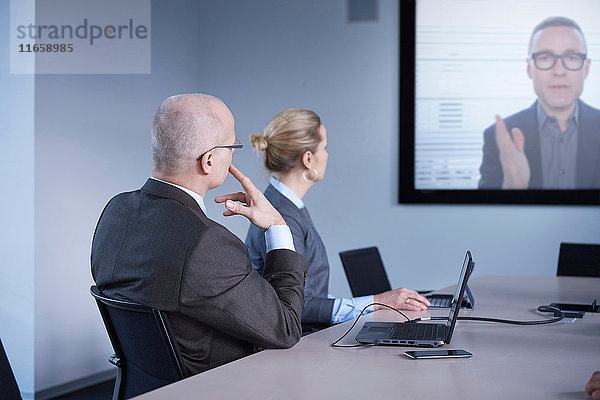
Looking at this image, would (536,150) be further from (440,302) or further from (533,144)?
(440,302)

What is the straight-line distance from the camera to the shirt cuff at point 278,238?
1.96 metres

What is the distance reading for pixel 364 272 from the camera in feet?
11.6

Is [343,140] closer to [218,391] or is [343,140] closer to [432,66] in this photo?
[432,66]

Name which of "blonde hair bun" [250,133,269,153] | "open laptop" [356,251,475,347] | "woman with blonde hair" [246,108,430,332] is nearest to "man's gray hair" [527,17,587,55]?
"woman with blonde hair" [246,108,430,332]

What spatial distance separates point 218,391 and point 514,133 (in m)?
3.96

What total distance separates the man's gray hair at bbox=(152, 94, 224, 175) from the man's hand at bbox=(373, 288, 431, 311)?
994 millimetres

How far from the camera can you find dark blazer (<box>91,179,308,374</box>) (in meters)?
1.68

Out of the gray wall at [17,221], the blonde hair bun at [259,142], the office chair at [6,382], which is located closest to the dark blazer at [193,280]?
the office chair at [6,382]

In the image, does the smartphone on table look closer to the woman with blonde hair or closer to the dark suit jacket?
the woman with blonde hair

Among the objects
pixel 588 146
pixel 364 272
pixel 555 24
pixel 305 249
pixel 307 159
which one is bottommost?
pixel 364 272

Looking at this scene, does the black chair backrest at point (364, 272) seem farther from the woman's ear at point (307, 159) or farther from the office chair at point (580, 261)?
the office chair at point (580, 261)

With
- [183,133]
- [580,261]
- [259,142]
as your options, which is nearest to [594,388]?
[183,133]

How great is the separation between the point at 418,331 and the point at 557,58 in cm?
341

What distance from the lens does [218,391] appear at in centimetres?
142
